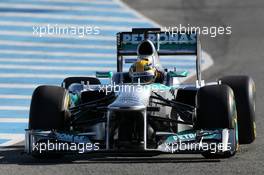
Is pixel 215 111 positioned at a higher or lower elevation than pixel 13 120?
higher

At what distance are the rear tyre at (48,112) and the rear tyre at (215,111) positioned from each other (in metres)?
1.81

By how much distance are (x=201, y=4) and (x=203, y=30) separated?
8.67 feet

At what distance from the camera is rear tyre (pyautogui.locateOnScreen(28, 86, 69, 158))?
11992mm

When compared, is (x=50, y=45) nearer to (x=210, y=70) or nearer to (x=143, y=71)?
(x=210, y=70)

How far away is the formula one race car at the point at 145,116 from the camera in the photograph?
38.0ft

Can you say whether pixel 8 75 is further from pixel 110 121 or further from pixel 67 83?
pixel 110 121

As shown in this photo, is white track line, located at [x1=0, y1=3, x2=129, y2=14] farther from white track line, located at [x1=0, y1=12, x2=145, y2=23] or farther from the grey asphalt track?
the grey asphalt track

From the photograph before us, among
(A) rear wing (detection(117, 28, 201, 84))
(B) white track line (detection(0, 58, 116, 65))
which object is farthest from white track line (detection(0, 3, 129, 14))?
(A) rear wing (detection(117, 28, 201, 84))

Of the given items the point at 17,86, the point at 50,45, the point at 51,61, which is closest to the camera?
the point at 17,86

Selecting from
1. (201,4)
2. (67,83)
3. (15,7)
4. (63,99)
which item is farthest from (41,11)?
(63,99)

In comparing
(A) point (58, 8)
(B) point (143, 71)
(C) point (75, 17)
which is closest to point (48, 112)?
(B) point (143, 71)

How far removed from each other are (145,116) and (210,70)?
28.2 ft

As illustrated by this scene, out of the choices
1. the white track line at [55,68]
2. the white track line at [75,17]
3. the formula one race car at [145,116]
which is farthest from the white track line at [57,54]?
the formula one race car at [145,116]

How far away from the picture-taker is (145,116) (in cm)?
1148
